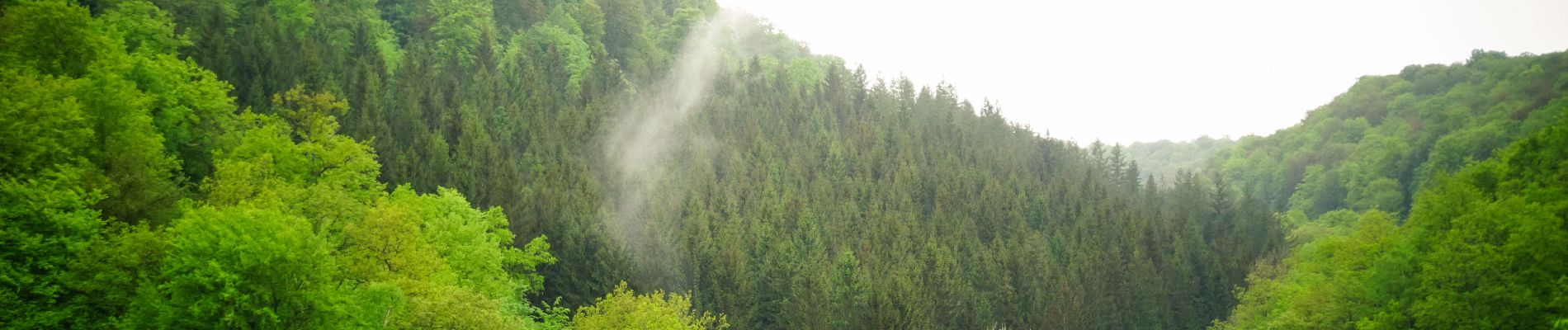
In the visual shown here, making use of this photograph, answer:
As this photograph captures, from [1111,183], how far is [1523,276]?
97.3 meters

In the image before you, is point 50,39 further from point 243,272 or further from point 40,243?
point 243,272

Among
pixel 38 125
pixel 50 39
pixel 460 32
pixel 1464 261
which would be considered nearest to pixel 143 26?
pixel 50 39

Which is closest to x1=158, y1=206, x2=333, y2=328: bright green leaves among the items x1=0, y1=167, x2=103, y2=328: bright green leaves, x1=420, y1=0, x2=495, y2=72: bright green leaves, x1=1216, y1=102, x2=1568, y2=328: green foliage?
x1=0, y1=167, x2=103, y2=328: bright green leaves

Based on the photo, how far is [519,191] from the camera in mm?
63281

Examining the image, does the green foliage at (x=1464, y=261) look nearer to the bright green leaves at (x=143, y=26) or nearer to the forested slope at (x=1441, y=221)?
the forested slope at (x=1441, y=221)

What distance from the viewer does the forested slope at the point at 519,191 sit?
96.9ft

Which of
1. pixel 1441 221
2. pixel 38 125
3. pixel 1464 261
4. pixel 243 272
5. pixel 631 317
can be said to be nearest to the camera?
pixel 243 272

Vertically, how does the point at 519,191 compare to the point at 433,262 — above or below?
above

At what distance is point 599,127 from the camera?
96500 millimetres

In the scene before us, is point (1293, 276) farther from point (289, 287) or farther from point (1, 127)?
point (1, 127)

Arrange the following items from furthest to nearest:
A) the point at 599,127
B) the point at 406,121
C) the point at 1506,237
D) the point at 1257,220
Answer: the point at 1257,220, the point at 599,127, the point at 406,121, the point at 1506,237

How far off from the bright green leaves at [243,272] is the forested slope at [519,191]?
10 cm

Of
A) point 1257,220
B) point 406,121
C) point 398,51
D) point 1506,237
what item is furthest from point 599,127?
point 1257,220

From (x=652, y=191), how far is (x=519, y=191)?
30304 millimetres
